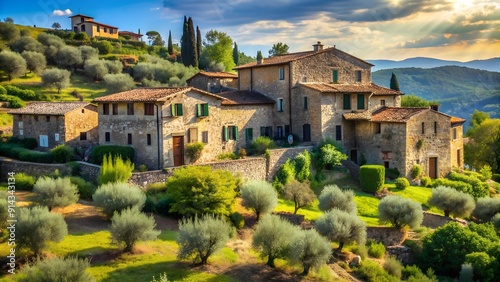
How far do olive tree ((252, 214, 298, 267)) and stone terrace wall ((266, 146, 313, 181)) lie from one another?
12.9 m

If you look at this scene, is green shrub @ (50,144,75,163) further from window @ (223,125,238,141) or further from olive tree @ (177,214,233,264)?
olive tree @ (177,214,233,264)

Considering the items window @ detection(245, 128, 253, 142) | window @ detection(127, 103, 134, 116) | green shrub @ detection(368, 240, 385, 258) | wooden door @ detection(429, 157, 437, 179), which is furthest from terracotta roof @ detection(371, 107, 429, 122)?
window @ detection(127, 103, 134, 116)

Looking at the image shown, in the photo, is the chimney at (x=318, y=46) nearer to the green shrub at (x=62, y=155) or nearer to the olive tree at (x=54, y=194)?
the green shrub at (x=62, y=155)

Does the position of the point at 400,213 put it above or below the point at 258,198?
below

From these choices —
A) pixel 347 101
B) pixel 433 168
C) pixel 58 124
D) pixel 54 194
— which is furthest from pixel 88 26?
pixel 54 194

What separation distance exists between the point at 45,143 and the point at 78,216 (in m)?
15.5

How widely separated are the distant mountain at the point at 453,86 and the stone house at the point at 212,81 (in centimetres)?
9256

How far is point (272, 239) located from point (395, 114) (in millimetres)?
22076

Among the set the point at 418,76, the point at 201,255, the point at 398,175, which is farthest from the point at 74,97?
the point at 418,76

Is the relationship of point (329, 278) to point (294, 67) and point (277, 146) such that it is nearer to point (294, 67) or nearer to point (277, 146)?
point (277, 146)

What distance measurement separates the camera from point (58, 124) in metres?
37.2

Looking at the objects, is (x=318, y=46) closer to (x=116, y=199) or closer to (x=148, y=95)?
(x=148, y=95)

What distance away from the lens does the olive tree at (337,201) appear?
94.1 feet

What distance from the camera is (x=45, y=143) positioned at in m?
37.9
